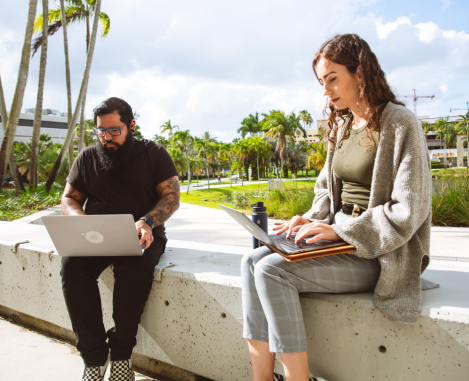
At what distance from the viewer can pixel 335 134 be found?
1.96 m

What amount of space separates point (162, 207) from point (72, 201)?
2.52ft

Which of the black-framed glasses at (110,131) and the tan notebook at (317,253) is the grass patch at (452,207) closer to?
the tan notebook at (317,253)

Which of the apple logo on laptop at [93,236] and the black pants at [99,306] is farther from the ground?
the apple logo on laptop at [93,236]

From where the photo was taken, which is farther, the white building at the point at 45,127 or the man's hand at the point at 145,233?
the white building at the point at 45,127

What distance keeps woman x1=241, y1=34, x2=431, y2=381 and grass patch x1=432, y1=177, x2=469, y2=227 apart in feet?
21.9

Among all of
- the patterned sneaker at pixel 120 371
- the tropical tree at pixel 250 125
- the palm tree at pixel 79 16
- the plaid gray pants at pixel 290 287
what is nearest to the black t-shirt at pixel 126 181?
the patterned sneaker at pixel 120 371

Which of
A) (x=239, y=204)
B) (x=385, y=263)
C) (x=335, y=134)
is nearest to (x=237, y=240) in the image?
(x=335, y=134)

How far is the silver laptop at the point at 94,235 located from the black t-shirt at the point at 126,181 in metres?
0.40

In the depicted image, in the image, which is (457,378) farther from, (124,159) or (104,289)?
(124,159)

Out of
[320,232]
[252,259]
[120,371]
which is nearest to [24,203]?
[120,371]

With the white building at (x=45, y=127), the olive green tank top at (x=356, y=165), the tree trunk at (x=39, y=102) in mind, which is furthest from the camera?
the white building at (x=45, y=127)

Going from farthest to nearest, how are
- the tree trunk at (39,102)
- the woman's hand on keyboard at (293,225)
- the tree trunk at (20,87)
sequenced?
the tree trunk at (39,102), the tree trunk at (20,87), the woman's hand on keyboard at (293,225)

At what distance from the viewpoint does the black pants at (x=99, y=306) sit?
1.84 meters

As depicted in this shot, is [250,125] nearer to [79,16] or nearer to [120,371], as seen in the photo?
[79,16]
